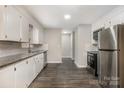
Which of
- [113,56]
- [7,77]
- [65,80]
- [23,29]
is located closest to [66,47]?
[65,80]

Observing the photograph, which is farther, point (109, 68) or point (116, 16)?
point (116, 16)

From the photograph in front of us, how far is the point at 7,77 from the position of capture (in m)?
2.10

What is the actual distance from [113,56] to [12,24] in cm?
235

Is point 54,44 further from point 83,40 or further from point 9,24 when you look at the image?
point 9,24

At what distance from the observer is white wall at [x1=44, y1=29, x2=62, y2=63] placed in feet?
28.6

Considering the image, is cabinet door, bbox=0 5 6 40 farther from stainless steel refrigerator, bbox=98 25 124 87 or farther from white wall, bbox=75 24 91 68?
white wall, bbox=75 24 91 68

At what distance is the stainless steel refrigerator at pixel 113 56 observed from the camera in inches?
110

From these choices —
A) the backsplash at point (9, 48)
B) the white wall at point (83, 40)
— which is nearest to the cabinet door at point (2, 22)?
the backsplash at point (9, 48)

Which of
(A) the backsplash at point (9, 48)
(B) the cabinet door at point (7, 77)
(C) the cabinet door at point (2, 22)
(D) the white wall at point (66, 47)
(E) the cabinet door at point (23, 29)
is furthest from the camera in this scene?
(D) the white wall at point (66, 47)

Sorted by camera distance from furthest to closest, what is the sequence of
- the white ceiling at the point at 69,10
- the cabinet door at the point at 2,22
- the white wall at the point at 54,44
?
the white wall at the point at 54,44
the white ceiling at the point at 69,10
the cabinet door at the point at 2,22

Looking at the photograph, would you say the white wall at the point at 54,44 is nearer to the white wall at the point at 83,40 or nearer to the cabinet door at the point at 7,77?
the white wall at the point at 83,40

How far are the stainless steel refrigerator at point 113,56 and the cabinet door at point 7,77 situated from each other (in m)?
2.12
